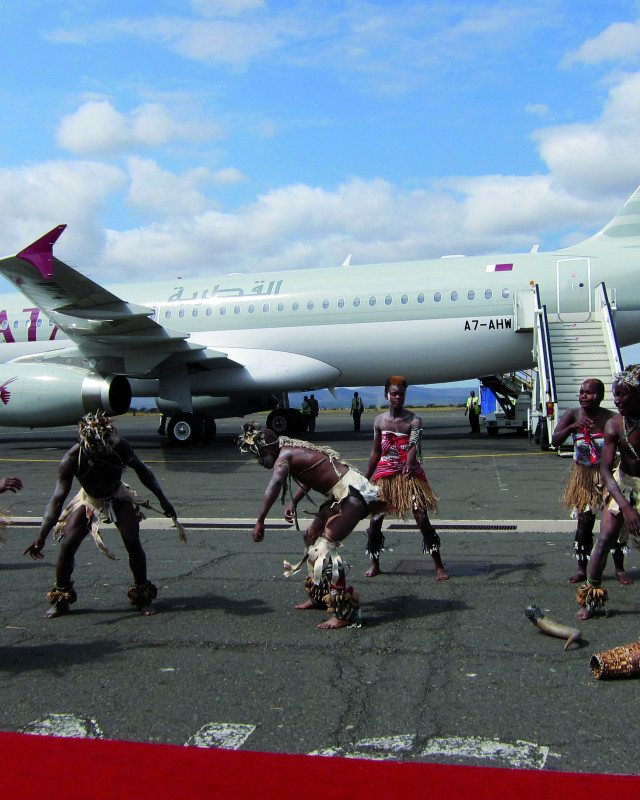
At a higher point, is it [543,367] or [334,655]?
[543,367]

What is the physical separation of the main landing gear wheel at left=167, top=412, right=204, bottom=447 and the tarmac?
10.5m

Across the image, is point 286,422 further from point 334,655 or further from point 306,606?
point 334,655

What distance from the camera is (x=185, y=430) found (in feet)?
63.3

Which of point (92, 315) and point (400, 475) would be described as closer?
point (400, 475)

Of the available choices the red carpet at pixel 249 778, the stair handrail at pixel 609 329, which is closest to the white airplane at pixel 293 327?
the stair handrail at pixel 609 329

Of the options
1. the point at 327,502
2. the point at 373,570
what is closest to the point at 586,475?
the point at 373,570

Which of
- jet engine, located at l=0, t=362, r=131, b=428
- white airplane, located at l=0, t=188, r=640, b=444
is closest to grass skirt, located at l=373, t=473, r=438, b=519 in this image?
white airplane, located at l=0, t=188, r=640, b=444

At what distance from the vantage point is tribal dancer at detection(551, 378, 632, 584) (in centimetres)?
613

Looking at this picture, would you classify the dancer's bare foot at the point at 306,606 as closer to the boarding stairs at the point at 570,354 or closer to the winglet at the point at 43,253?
the boarding stairs at the point at 570,354

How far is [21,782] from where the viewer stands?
9.86ft

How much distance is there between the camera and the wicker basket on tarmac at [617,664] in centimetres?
411

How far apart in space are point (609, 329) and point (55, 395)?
1247cm

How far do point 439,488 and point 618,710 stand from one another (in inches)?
317

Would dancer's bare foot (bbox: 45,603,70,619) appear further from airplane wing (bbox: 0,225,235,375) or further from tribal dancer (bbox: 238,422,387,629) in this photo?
airplane wing (bbox: 0,225,235,375)
